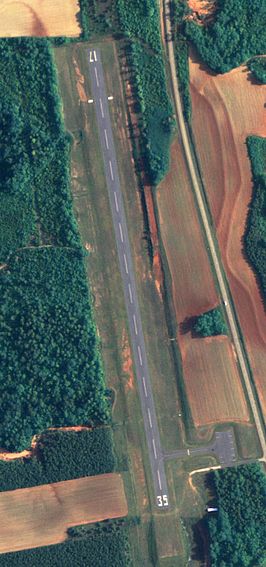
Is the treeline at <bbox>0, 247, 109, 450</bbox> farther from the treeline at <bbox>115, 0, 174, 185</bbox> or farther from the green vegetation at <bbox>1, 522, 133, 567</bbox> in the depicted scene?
the treeline at <bbox>115, 0, 174, 185</bbox>

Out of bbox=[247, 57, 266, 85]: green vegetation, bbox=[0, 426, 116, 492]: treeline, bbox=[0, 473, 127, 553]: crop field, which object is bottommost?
bbox=[0, 473, 127, 553]: crop field

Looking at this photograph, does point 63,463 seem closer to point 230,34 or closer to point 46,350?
point 46,350

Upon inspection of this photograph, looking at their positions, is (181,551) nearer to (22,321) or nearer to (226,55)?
(22,321)

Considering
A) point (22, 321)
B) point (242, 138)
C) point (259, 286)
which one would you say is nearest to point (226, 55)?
point (242, 138)

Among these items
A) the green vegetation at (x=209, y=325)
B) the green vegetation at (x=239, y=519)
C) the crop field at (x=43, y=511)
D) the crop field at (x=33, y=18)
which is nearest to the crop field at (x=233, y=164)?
the green vegetation at (x=209, y=325)

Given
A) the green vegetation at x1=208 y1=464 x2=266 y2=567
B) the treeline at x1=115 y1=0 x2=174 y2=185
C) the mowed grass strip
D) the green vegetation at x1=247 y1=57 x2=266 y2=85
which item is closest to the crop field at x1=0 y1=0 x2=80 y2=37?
the treeline at x1=115 y1=0 x2=174 y2=185

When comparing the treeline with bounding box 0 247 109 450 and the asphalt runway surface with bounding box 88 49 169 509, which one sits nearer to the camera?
the treeline with bounding box 0 247 109 450

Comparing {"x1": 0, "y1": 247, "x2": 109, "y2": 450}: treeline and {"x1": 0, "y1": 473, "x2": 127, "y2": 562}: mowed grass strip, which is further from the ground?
{"x1": 0, "y1": 247, "x2": 109, "y2": 450}: treeline
